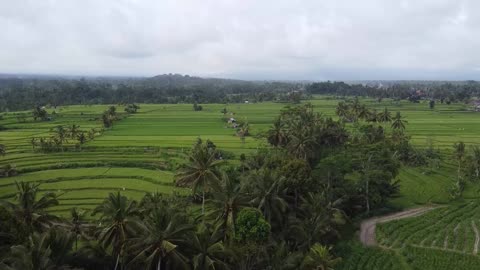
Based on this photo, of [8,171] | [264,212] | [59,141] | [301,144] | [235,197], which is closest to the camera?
[235,197]

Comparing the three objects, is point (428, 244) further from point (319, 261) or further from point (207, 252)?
point (207, 252)

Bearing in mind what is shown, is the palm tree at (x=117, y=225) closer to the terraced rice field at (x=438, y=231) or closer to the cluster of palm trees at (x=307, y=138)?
the terraced rice field at (x=438, y=231)

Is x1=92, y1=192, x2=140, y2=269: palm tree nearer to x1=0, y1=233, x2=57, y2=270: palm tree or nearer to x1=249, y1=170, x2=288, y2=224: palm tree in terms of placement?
x1=0, y1=233, x2=57, y2=270: palm tree

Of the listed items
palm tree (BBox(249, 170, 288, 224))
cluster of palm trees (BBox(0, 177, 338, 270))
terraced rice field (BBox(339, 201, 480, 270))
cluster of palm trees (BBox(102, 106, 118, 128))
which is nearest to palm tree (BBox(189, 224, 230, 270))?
cluster of palm trees (BBox(0, 177, 338, 270))

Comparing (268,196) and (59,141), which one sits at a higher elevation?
(268,196)

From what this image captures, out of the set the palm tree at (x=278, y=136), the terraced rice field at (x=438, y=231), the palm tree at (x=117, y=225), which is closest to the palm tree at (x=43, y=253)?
the palm tree at (x=117, y=225)

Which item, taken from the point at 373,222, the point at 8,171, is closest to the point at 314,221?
the point at 373,222
